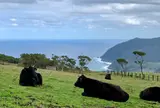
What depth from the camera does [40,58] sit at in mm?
98500

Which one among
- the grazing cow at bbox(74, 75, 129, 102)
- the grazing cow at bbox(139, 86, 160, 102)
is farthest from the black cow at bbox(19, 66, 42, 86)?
the grazing cow at bbox(139, 86, 160, 102)

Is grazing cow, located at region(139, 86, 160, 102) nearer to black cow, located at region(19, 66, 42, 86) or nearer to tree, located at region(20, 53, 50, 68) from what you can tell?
black cow, located at region(19, 66, 42, 86)

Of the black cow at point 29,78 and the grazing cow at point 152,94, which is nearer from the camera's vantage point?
the grazing cow at point 152,94

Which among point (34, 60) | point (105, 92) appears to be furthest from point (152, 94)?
point (34, 60)

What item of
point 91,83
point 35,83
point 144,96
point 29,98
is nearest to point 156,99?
point 144,96

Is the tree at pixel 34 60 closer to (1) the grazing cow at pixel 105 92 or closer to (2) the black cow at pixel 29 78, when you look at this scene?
(2) the black cow at pixel 29 78

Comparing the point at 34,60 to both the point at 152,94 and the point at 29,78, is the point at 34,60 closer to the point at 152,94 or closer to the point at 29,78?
the point at 29,78

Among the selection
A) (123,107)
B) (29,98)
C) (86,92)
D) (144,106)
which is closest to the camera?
(29,98)

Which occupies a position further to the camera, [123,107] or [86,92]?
[86,92]

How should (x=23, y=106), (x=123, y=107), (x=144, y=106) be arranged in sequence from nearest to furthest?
1. (x=23, y=106)
2. (x=123, y=107)
3. (x=144, y=106)

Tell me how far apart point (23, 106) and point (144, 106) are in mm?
9429

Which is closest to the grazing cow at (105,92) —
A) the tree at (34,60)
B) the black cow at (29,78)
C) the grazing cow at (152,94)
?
the grazing cow at (152,94)

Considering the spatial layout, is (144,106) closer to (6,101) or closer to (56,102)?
(56,102)

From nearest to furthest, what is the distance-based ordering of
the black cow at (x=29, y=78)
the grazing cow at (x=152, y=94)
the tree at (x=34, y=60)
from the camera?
1. the grazing cow at (x=152, y=94)
2. the black cow at (x=29, y=78)
3. the tree at (x=34, y=60)
